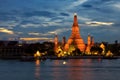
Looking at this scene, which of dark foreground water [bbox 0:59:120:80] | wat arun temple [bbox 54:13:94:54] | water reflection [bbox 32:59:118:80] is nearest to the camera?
dark foreground water [bbox 0:59:120:80]

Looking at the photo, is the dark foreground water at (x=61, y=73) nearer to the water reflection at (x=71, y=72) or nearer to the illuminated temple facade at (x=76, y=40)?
the water reflection at (x=71, y=72)

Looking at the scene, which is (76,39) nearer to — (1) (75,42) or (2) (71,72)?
(1) (75,42)

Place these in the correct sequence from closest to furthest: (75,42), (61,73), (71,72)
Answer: (61,73) < (71,72) < (75,42)

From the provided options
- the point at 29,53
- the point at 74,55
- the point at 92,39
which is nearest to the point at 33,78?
the point at 74,55

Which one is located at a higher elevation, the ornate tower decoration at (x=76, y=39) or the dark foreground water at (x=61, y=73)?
the ornate tower decoration at (x=76, y=39)

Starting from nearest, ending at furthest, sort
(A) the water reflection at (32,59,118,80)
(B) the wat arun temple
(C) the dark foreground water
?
(C) the dark foreground water < (A) the water reflection at (32,59,118,80) < (B) the wat arun temple

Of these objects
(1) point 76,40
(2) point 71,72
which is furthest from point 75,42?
(2) point 71,72

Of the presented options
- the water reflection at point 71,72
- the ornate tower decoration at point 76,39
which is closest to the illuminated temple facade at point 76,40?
the ornate tower decoration at point 76,39

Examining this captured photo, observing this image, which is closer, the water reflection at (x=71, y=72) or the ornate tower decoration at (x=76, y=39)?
the water reflection at (x=71, y=72)

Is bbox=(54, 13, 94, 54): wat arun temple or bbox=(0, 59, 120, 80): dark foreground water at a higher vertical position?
bbox=(54, 13, 94, 54): wat arun temple

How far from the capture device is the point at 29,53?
549ft

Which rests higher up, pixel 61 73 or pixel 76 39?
pixel 76 39

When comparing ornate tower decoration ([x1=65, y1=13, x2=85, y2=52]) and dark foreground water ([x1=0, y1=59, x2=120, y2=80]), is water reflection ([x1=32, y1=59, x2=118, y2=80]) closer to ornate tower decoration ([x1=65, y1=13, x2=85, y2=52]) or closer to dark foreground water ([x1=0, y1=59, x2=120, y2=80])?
dark foreground water ([x1=0, y1=59, x2=120, y2=80])

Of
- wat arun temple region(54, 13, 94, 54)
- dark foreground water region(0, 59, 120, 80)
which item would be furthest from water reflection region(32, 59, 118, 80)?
wat arun temple region(54, 13, 94, 54)
